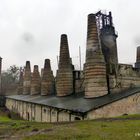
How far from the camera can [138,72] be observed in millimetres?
27594

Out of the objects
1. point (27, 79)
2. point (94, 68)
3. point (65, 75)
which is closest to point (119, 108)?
point (94, 68)

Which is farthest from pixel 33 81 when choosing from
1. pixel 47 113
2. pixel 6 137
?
pixel 6 137

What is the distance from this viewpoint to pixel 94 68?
2328 cm

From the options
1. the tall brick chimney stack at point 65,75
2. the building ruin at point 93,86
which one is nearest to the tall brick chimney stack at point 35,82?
the building ruin at point 93,86

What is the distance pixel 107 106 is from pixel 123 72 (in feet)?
26.4

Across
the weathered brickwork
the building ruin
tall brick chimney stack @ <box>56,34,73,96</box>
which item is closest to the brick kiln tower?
the building ruin

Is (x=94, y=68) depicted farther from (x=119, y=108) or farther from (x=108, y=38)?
(x=108, y=38)

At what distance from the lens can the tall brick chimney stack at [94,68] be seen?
22.8 m

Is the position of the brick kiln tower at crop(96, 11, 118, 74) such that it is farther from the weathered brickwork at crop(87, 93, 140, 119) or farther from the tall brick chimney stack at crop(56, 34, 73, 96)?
the weathered brickwork at crop(87, 93, 140, 119)

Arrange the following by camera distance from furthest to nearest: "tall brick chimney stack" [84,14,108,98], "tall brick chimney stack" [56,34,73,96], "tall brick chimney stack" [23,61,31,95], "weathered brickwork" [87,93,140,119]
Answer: "tall brick chimney stack" [23,61,31,95] → "tall brick chimney stack" [56,34,73,96] → "tall brick chimney stack" [84,14,108,98] → "weathered brickwork" [87,93,140,119]

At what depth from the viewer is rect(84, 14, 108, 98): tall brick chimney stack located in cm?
2281

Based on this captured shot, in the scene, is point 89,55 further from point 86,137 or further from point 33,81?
point 33,81

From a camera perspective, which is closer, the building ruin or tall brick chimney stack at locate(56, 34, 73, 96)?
the building ruin

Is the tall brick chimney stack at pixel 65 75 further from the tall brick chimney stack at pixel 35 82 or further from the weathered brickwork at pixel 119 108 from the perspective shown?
the tall brick chimney stack at pixel 35 82
